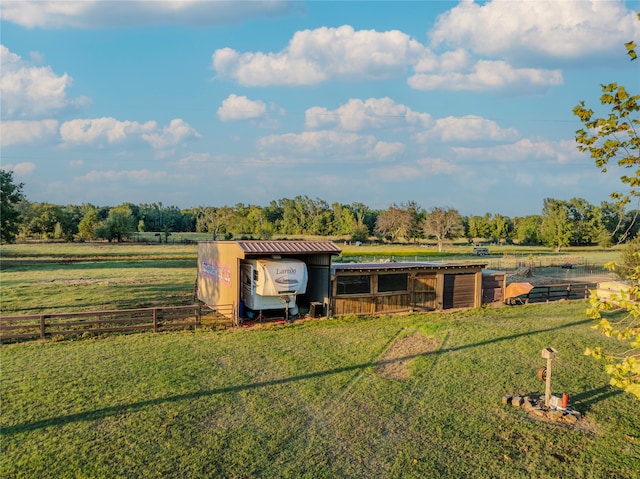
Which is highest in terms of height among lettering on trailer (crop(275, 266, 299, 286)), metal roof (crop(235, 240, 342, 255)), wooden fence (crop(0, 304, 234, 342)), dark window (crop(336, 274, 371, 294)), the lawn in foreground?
metal roof (crop(235, 240, 342, 255))

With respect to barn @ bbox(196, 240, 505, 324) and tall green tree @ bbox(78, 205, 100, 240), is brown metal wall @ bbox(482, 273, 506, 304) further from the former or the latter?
tall green tree @ bbox(78, 205, 100, 240)

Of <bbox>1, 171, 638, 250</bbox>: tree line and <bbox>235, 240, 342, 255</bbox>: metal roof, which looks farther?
<bbox>1, 171, 638, 250</bbox>: tree line

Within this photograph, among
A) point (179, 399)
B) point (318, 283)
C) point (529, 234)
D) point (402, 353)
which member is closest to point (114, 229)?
point (318, 283)

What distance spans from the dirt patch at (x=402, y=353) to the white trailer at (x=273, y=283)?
4.68m

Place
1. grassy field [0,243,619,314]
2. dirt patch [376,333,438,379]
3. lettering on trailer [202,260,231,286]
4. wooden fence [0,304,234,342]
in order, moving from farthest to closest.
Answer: grassy field [0,243,619,314] < lettering on trailer [202,260,231,286] < wooden fence [0,304,234,342] < dirt patch [376,333,438,379]

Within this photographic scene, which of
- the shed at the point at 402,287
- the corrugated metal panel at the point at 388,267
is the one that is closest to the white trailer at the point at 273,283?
the shed at the point at 402,287

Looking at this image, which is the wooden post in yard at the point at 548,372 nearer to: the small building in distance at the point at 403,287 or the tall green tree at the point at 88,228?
the small building in distance at the point at 403,287

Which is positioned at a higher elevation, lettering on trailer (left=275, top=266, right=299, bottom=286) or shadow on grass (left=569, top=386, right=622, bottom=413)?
lettering on trailer (left=275, top=266, right=299, bottom=286)

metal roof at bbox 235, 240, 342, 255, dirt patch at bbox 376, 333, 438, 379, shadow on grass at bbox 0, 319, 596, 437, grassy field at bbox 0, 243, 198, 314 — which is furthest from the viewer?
grassy field at bbox 0, 243, 198, 314

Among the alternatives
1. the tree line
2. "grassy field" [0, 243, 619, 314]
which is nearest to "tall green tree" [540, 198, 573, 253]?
the tree line

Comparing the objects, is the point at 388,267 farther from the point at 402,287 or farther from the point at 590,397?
the point at 590,397

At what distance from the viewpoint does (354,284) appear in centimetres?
1894

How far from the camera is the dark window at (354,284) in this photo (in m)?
18.7

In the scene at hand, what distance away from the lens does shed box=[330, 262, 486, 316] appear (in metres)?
18.8
